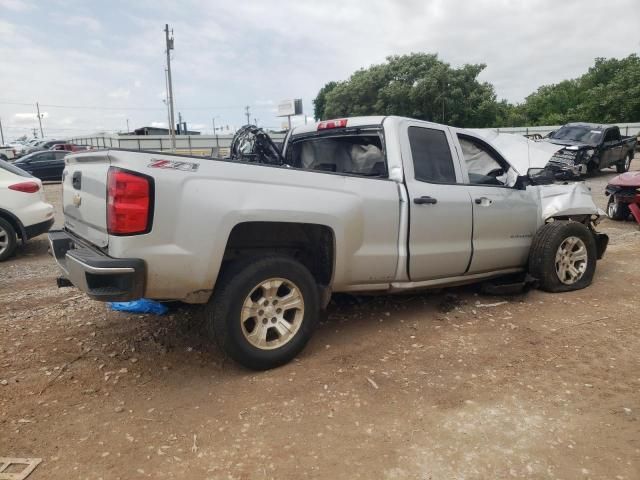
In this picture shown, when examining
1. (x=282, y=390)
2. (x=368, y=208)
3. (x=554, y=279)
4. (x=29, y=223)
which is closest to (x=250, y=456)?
(x=282, y=390)

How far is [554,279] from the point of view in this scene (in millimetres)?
4711

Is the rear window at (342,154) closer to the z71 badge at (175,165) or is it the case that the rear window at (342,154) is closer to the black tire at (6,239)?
the z71 badge at (175,165)

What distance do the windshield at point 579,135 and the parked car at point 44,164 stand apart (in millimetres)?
17917

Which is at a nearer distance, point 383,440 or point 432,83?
point 383,440

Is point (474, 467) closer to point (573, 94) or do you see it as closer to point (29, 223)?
point (29, 223)

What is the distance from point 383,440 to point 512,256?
2712mm

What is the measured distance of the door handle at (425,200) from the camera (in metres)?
3.73

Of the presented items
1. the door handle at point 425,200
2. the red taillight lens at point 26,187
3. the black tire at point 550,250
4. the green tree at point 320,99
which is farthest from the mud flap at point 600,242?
the green tree at point 320,99

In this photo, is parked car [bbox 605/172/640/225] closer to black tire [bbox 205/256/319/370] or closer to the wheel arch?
the wheel arch

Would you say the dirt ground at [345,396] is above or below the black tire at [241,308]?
below

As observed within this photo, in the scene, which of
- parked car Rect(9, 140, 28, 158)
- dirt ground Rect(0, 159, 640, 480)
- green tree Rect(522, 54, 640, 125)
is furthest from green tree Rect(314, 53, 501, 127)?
dirt ground Rect(0, 159, 640, 480)

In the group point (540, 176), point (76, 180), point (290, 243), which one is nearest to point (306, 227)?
point (290, 243)

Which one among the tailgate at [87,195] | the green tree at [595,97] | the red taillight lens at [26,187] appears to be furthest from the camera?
the green tree at [595,97]

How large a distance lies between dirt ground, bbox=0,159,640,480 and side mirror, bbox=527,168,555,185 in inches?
45.5
